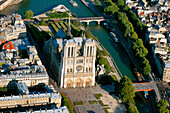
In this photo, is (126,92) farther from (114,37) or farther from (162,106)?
(114,37)

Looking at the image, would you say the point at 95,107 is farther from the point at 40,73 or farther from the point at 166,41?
the point at 166,41

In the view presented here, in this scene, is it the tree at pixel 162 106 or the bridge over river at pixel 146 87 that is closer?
the tree at pixel 162 106

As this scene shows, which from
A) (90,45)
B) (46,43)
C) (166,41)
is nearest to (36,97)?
(90,45)

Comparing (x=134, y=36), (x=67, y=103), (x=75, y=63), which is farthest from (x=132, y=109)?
(x=134, y=36)

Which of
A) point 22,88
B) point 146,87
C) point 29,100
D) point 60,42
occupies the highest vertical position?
point 60,42

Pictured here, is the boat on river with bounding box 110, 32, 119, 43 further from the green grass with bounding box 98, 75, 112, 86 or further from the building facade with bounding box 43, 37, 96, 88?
the building facade with bounding box 43, 37, 96, 88

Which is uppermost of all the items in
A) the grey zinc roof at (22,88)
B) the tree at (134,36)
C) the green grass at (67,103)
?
the tree at (134,36)

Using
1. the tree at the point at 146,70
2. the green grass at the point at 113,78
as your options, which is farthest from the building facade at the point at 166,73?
the green grass at the point at 113,78

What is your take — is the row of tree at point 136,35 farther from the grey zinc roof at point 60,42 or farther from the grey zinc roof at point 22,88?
the grey zinc roof at point 22,88

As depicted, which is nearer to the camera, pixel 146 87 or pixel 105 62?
pixel 146 87
